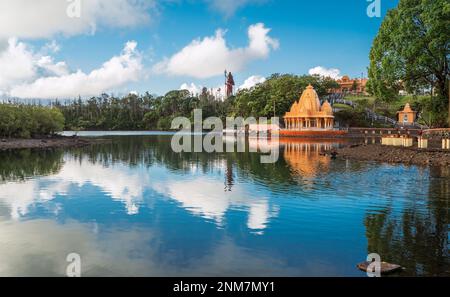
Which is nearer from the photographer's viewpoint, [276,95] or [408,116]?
[408,116]

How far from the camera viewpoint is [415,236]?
11.6 meters

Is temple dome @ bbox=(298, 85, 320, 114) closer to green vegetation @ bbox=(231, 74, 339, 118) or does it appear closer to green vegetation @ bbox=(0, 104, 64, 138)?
green vegetation @ bbox=(231, 74, 339, 118)

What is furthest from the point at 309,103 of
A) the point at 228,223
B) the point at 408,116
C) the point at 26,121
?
the point at 228,223

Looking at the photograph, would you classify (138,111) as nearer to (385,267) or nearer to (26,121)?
(26,121)

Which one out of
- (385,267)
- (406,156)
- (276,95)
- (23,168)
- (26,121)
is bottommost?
(385,267)

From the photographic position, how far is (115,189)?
20516mm

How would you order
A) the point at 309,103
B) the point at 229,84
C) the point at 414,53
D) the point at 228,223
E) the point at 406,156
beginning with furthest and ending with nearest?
1. the point at 229,84
2. the point at 309,103
3. the point at 414,53
4. the point at 406,156
5. the point at 228,223

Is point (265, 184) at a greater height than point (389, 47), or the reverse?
point (389, 47)

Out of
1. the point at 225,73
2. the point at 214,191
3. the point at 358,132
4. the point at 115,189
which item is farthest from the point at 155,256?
the point at 225,73

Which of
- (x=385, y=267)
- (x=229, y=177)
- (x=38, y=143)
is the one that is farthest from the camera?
(x=38, y=143)

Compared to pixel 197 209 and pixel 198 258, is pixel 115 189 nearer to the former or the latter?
pixel 197 209

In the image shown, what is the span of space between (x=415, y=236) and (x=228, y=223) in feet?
18.4

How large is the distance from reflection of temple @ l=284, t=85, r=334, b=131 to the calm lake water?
150 ft

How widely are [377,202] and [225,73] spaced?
111403mm
